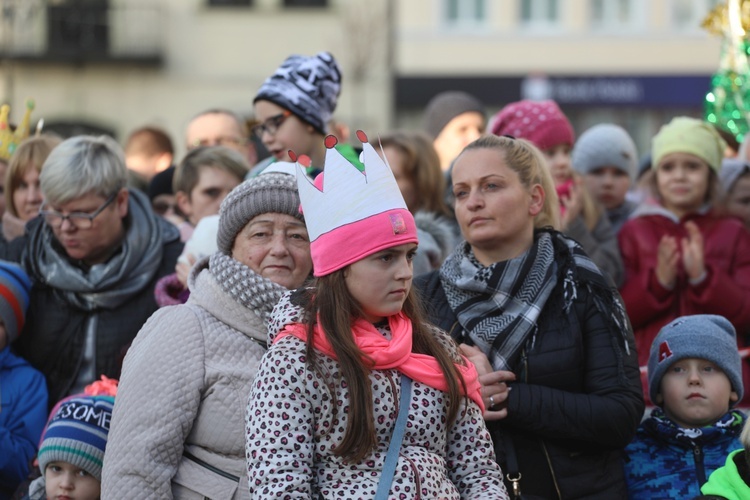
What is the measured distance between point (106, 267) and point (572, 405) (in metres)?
2.24

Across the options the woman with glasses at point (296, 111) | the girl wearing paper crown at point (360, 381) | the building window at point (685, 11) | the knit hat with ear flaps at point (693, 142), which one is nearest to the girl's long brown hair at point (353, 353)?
the girl wearing paper crown at point (360, 381)

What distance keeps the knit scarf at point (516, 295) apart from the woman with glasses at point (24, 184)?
2.73m

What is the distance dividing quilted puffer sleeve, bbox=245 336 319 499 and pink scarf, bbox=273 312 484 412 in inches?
2.7

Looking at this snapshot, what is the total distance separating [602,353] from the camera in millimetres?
4621

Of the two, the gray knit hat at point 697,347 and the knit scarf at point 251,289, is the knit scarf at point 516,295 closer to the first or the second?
the gray knit hat at point 697,347

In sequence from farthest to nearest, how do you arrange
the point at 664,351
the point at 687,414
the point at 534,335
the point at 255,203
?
1. the point at 664,351
2. the point at 687,414
3. the point at 534,335
4. the point at 255,203

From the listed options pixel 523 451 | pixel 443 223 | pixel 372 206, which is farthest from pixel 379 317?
pixel 443 223

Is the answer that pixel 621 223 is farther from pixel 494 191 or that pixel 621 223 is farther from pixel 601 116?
pixel 601 116

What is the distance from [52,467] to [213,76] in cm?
2114

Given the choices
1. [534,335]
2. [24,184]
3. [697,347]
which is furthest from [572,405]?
[24,184]

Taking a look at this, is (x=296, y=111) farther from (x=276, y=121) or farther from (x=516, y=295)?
(x=516, y=295)

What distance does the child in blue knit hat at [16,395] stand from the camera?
527 centimetres

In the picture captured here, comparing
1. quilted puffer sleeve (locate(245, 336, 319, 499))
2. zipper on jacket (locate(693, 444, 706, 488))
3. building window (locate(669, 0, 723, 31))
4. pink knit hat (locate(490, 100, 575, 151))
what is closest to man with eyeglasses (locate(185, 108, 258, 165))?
pink knit hat (locate(490, 100, 575, 151))

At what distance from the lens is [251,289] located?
4.32 metres
